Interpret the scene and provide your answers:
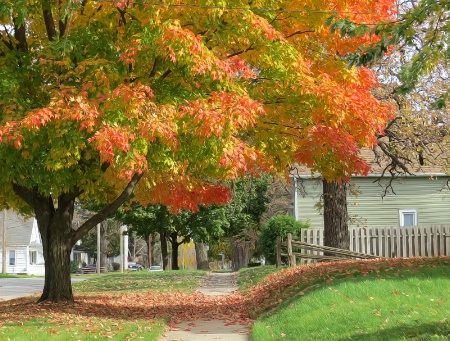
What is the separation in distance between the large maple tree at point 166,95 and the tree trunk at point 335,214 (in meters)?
6.68

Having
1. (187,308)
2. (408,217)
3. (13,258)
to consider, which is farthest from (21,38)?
(13,258)

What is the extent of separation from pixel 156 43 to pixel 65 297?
7.24 m

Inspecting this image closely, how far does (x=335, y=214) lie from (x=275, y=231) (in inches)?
331

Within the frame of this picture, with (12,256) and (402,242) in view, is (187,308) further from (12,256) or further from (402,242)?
(12,256)

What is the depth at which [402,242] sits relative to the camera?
2628 cm

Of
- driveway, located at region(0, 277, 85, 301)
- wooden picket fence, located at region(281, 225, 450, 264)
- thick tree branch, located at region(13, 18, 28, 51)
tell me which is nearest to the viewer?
thick tree branch, located at region(13, 18, 28, 51)

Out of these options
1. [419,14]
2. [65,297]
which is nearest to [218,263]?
[65,297]

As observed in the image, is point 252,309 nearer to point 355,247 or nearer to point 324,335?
point 324,335

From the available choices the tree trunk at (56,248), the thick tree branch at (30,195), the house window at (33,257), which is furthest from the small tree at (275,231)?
the house window at (33,257)

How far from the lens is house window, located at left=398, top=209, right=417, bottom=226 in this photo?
34.7 metres

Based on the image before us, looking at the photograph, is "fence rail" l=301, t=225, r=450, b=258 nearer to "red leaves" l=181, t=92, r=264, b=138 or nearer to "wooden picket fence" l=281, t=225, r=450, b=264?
"wooden picket fence" l=281, t=225, r=450, b=264

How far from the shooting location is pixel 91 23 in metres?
13.8

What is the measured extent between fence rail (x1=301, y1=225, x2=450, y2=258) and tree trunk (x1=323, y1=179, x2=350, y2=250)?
318cm

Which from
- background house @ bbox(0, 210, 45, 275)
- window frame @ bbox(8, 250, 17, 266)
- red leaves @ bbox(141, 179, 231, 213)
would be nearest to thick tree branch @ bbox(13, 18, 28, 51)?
red leaves @ bbox(141, 179, 231, 213)
